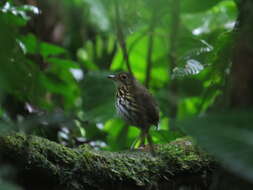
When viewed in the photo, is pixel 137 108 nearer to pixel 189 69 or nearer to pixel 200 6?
pixel 189 69

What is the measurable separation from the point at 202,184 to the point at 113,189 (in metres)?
0.64

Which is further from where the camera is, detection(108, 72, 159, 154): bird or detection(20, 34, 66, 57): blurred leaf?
detection(20, 34, 66, 57): blurred leaf

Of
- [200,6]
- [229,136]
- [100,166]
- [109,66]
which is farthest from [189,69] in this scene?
[109,66]

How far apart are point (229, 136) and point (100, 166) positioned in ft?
5.29

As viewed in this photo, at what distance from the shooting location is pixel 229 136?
1.05 metres

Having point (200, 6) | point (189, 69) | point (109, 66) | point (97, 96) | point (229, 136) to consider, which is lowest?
point (229, 136)

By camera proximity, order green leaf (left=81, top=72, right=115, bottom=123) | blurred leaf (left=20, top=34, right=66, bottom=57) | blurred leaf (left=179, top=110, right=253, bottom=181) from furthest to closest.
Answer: green leaf (left=81, top=72, right=115, bottom=123), blurred leaf (left=20, top=34, right=66, bottom=57), blurred leaf (left=179, top=110, right=253, bottom=181)

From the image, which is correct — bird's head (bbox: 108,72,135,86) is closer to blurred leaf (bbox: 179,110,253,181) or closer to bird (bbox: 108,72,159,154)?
bird (bbox: 108,72,159,154)

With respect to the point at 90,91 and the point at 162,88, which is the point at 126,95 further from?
the point at 162,88

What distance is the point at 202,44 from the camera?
3.11 metres

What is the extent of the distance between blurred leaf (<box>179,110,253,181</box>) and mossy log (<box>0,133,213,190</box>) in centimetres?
111

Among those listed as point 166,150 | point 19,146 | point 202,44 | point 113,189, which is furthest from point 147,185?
point 202,44

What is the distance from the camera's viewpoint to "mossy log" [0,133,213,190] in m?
2.37

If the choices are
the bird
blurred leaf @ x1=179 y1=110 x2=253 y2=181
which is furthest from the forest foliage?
the bird
